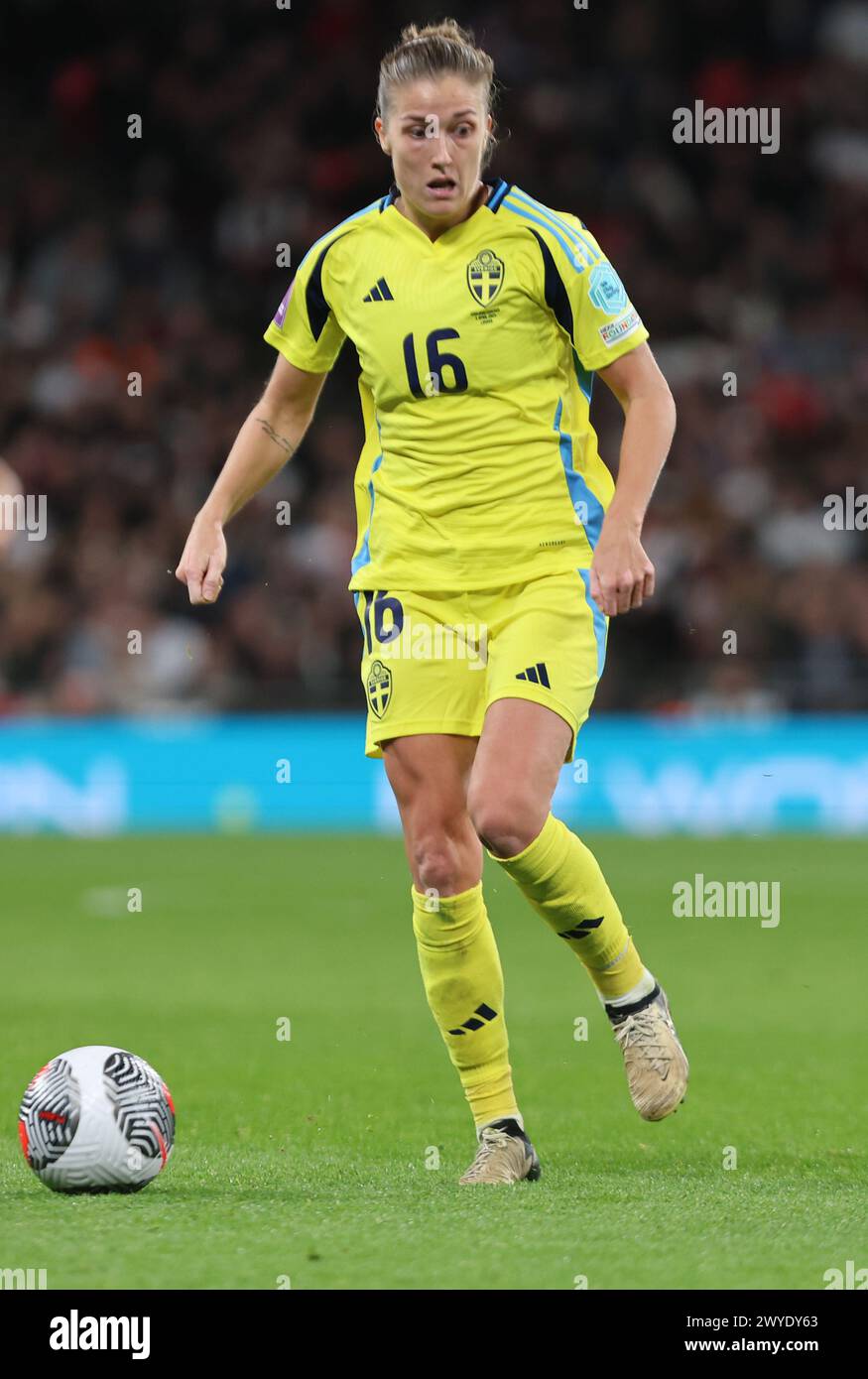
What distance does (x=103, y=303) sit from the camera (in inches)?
698

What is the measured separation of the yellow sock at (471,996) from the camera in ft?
16.3

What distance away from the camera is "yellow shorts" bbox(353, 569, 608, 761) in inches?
193

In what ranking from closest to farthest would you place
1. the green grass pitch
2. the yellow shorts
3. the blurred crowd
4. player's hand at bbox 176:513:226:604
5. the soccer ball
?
1. the green grass pitch
2. the soccer ball
3. the yellow shorts
4. player's hand at bbox 176:513:226:604
5. the blurred crowd

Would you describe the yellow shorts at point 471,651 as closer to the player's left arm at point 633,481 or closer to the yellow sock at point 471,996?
the player's left arm at point 633,481

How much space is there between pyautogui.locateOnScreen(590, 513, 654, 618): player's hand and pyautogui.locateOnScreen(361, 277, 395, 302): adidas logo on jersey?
80cm

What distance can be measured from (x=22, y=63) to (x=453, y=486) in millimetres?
15772

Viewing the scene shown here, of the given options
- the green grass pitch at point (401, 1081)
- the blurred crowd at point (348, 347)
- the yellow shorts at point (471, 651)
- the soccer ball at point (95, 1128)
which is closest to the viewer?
the green grass pitch at point (401, 1081)

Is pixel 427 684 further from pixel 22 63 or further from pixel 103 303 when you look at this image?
pixel 22 63

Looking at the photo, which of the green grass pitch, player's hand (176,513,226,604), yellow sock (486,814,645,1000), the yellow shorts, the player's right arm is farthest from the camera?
the player's right arm

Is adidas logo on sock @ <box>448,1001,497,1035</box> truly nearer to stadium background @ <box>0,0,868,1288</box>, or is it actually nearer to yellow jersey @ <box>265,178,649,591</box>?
stadium background @ <box>0,0,868,1288</box>

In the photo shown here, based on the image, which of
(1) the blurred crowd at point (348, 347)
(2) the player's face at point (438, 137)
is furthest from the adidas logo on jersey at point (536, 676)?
(1) the blurred crowd at point (348, 347)

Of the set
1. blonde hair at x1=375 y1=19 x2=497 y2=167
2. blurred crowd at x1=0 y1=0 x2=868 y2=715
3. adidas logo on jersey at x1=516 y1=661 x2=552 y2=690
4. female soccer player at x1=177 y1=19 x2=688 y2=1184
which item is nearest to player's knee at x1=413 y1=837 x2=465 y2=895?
female soccer player at x1=177 y1=19 x2=688 y2=1184

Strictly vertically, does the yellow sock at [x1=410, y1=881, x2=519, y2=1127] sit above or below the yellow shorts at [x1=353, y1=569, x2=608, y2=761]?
below

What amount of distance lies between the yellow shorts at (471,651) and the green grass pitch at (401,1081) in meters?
1.02
